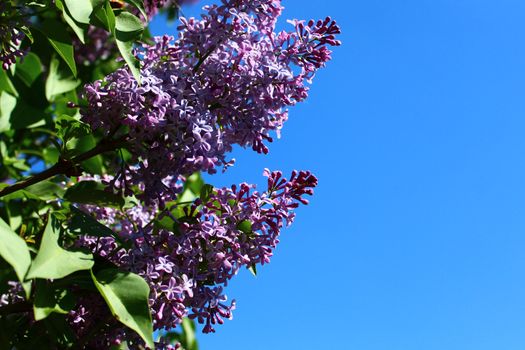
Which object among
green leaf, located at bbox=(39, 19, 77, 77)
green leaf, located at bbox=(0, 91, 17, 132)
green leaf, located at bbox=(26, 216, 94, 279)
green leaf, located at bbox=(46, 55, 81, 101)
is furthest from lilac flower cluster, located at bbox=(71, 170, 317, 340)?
green leaf, located at bbox=(0, 91, 17, 132)

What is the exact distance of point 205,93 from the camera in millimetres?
1516

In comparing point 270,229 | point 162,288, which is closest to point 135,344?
point 162,288

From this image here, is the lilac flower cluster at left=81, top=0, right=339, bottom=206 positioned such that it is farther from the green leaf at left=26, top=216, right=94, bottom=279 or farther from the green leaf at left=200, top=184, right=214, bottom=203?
the green leaf at left=26, top=216, right=94, bottom=279

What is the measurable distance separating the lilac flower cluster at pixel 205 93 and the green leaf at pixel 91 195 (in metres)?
0.08

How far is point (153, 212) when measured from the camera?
2.08m

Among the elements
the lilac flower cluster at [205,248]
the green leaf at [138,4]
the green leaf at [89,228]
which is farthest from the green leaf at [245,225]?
the green leaf at [138,4]

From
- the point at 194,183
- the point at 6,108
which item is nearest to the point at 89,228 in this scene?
the point at 6,108

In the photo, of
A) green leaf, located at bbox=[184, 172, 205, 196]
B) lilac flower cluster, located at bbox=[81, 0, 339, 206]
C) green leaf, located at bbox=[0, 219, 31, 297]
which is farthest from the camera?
green leaf, located at bbox=[184, 172, 205, 196]

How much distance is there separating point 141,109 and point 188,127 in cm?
11

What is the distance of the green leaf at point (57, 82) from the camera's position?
2174 mm

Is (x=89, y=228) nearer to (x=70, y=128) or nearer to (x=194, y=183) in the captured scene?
(x=70, y=128)

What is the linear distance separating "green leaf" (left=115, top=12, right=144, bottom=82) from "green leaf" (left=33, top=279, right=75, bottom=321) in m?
0.43

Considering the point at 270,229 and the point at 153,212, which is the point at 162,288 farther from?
the point at 153,212

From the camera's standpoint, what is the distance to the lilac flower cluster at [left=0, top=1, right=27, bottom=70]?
5.32 ft
